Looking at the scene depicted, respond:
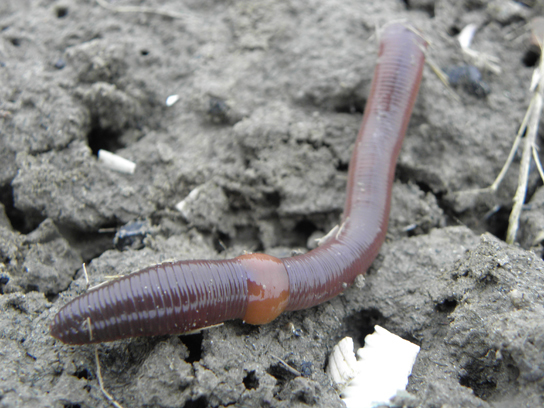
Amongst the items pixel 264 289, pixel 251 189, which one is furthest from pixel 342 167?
pixel 264 289

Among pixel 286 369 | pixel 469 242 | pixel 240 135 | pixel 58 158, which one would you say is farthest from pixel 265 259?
pixel 58 158

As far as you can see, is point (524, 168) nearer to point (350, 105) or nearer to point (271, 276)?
point (350, 105)

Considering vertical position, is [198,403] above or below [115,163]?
below

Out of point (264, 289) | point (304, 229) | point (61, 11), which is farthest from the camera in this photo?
point (61, 11)

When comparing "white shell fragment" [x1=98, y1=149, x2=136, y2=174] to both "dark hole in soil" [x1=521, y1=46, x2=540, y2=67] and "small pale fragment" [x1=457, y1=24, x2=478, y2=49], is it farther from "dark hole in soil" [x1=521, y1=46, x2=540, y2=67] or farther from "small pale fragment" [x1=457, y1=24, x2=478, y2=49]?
"dark hole in soil" [x1=521, y1=46, x2=540, y2=67]

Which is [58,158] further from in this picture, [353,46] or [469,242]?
[469,242]

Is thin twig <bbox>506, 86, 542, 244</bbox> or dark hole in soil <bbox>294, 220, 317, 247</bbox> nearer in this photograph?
thin twig <bbox>506, 86, 542, 244</bbox>

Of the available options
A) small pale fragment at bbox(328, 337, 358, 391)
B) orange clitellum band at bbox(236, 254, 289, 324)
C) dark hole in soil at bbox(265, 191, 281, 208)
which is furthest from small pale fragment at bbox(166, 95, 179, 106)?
small pale fragment at bbox(328, 337, 358, 391)
